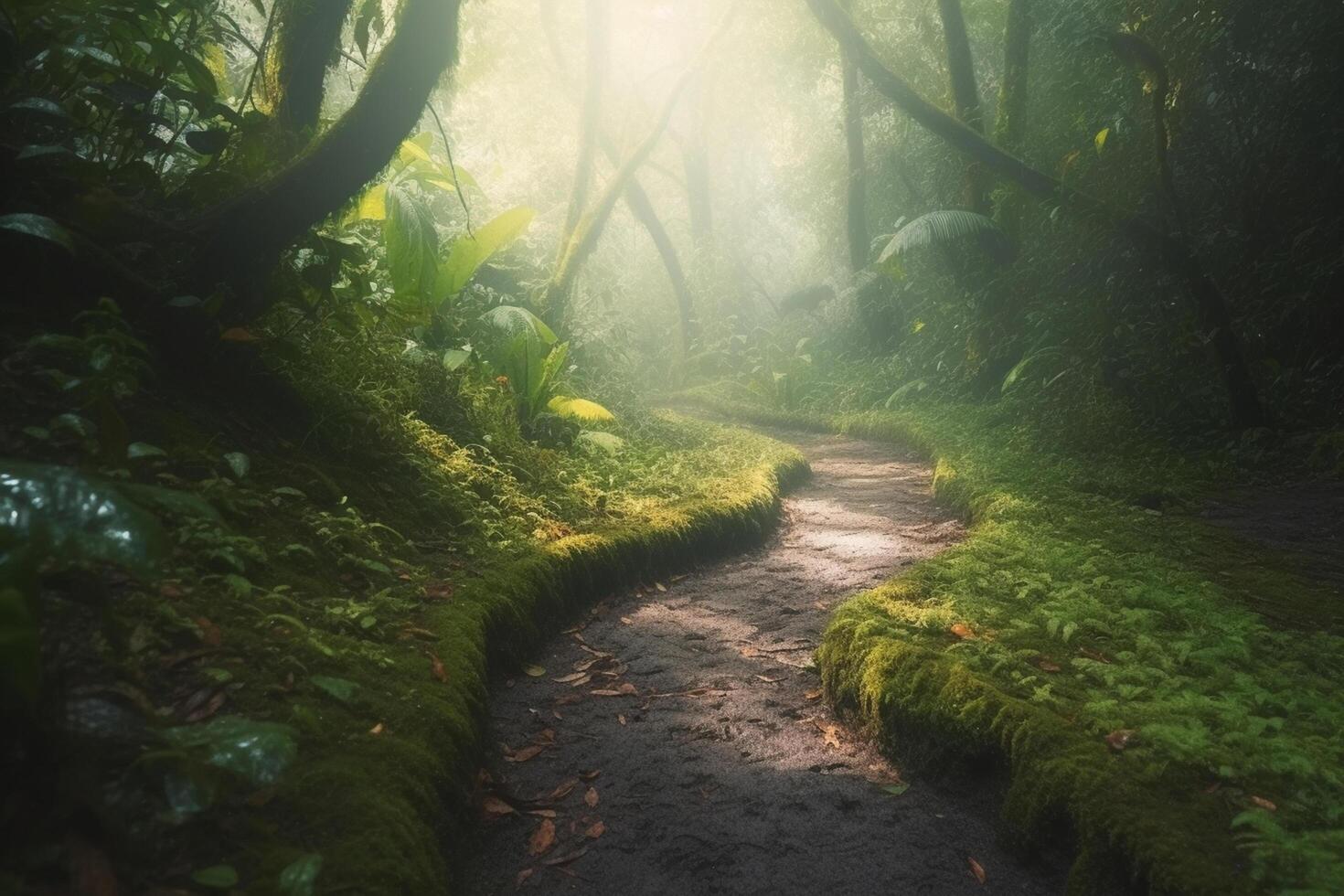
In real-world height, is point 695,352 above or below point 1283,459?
above

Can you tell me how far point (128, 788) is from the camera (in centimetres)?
173

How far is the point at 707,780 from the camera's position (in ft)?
10.5

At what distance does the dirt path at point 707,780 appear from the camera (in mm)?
2629

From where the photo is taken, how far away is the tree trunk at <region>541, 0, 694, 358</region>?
15.5 meters

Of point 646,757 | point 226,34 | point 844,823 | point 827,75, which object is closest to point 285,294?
point 226,34

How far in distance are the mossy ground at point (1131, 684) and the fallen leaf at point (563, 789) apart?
122cm

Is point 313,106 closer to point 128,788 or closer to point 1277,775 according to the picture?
point 128,788

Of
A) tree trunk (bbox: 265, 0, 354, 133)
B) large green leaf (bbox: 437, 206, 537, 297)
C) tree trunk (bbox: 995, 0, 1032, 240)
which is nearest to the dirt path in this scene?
large green leaf (bbox: 437, 206, 537, 297)

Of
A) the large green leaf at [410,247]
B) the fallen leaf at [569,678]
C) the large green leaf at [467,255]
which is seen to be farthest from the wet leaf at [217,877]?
the large green leaf at [467,255]

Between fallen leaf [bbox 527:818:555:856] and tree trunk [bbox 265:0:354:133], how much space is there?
4330 mm

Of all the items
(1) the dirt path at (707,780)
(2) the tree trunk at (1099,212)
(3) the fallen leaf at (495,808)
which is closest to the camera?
(1) the dirt path at (707,780)

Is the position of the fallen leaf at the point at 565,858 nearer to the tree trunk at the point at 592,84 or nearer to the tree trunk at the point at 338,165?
the tree trunk at the point at 338,165

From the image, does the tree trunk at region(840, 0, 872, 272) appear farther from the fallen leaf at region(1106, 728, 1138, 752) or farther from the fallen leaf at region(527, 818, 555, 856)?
the fallen leaf at region(527, 818, 555, 856)

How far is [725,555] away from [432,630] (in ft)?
10.5
